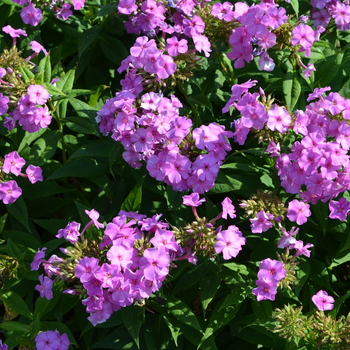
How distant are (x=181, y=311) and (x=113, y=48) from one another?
7.01 feet

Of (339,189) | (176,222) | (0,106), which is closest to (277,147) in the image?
(339,189)

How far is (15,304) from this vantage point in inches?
139

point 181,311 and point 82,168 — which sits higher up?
point 82,168

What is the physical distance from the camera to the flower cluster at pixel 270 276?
3.02 metres

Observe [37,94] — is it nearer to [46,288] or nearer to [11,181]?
[11,181]

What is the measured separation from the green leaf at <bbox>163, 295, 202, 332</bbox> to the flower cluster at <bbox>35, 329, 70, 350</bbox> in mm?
631

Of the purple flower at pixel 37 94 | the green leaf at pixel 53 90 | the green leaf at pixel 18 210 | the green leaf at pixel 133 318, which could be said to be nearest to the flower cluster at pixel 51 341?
the green leaf at pixel 133 318

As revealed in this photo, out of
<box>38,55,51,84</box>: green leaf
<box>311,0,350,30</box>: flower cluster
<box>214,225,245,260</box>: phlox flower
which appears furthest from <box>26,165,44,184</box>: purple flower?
<box>311,0,350,30</box>: flower cluster

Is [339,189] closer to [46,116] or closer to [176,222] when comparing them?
[176,222]

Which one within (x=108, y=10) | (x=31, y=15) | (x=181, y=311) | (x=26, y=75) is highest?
(x=108, y=10)

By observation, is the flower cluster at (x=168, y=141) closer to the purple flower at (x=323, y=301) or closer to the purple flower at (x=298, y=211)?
the purple flower at (x=298, y=211)

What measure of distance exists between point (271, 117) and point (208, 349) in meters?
1.39

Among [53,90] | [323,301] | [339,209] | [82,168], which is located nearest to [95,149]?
[82,168]

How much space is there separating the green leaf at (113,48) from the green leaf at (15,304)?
1882 millimetres
